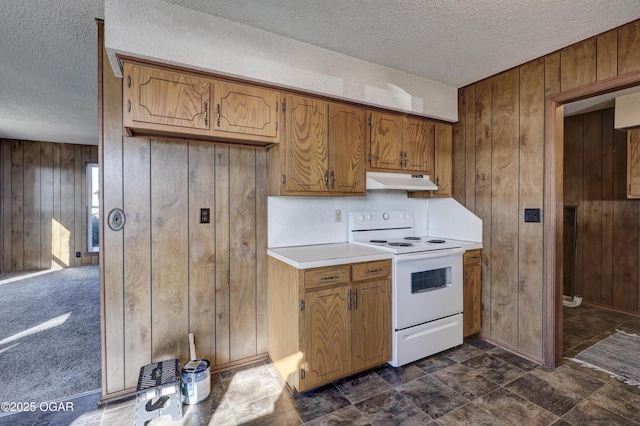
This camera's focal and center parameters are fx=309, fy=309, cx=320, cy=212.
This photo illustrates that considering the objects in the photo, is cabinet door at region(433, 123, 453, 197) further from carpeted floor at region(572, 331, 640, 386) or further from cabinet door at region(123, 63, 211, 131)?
cabinet door at region(123, 63, 211, 131)

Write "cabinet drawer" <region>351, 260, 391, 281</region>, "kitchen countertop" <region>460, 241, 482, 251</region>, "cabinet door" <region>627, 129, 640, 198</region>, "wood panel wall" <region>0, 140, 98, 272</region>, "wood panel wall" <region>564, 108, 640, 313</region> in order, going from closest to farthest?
"cabinet drawer" <region>351, 260, 391, 281</region>, "kitchen countertop" <region>460, 241, 482, 251</region>, "cabinet door" <region>627, 129, 640, 198</region>, "wood panel wall" <region>564, 108, 640, 313</region>, "wood panel wall" <region>0, 140, 98, 272</region>

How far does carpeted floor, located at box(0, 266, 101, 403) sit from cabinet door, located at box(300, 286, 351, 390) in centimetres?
154

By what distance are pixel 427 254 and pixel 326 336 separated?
39.5 inches

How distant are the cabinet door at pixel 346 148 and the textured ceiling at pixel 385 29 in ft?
1.48

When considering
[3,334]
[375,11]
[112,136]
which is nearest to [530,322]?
[375,11]

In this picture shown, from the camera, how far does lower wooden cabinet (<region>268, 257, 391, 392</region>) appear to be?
1979 mm

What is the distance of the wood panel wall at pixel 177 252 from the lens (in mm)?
1981

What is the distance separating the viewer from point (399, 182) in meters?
2.66

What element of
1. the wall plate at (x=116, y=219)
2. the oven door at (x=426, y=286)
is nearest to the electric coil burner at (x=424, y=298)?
the oven door at (x=426, y=286)

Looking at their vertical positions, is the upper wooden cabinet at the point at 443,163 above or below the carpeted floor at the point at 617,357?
above

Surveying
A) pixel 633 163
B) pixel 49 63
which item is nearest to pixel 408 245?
pixel 633 163

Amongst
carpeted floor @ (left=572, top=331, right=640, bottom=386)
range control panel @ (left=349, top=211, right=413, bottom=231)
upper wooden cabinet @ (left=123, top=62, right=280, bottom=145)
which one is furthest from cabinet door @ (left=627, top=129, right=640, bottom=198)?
upper wooden cabinet @ (left=123, top=62, right=280, bottom=145)

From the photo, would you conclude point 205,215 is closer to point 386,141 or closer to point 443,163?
point 386,141

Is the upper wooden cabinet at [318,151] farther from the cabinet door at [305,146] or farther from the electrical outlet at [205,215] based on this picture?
the electrical outlet at [205,215]
